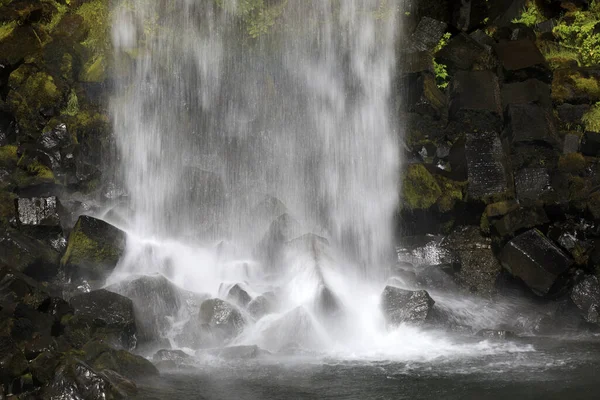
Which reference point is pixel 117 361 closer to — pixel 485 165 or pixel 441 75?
pixel 485 165

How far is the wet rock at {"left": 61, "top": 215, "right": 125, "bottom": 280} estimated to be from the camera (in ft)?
41.2

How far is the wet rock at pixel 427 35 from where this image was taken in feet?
57.1

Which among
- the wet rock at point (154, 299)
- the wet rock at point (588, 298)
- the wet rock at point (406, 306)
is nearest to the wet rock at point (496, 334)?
the wet rock at point (406, 306)

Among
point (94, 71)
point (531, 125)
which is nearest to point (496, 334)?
point (531, 125)

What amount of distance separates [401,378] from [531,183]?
20.7 ft

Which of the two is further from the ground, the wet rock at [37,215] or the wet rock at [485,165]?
the wet rock at [485,165]

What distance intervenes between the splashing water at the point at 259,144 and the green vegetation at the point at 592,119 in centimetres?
449

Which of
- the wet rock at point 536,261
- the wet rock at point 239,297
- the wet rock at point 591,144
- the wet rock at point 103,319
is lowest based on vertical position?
the wet rock at point 103,319

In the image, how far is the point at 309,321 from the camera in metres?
11.6

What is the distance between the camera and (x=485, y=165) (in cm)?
1420

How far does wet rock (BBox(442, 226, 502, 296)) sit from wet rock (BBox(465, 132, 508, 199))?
0.88 meters

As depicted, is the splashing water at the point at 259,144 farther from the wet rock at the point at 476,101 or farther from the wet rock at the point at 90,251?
the wet rock at the point at 476,101

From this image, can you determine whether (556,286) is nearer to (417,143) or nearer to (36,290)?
(417,143)

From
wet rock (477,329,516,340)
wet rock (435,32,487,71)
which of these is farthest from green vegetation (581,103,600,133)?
wet rock (477,329,516,340)
